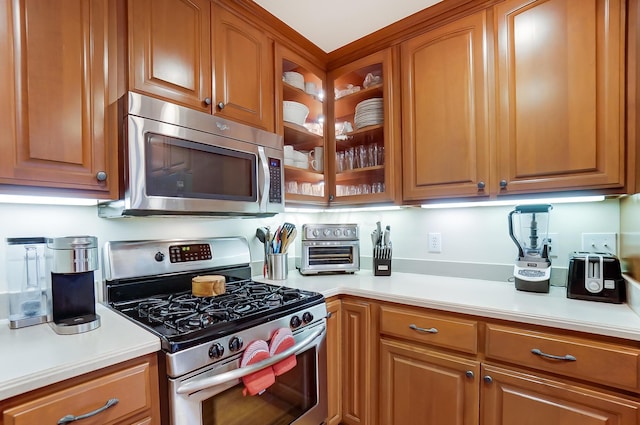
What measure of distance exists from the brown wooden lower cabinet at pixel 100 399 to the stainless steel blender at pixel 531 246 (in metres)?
1.57

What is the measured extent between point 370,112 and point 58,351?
5.84ft

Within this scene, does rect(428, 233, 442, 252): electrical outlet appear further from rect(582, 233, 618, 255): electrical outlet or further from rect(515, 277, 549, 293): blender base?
rect(582, 233, 618, 255): electrical outlet

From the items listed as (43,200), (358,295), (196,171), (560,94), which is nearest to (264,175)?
(196,171)

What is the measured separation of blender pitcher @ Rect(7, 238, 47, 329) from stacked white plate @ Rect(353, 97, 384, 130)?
165cm

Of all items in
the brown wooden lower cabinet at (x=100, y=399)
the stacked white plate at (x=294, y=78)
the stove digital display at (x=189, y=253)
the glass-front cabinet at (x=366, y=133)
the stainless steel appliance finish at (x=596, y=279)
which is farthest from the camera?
the stacked white plate at (x=294, y=78)

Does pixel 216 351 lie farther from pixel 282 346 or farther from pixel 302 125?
→ pixel 302 125

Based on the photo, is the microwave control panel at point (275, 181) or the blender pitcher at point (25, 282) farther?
the microwave control panel at point (275, 181)

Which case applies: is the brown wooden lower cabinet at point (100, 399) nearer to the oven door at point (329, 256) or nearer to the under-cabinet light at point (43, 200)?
the under-cabinet light at point (43, 200)

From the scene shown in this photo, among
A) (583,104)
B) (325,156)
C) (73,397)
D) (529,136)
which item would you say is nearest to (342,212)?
(325,156)

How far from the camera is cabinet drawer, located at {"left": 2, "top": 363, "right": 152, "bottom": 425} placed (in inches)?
28.1

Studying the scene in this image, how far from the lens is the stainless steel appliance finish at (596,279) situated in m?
1.26

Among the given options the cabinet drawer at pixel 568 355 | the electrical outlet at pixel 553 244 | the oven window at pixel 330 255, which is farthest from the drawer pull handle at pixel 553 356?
the oven window at pixel 330 255

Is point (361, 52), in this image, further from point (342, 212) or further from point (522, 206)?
point (522, 206)

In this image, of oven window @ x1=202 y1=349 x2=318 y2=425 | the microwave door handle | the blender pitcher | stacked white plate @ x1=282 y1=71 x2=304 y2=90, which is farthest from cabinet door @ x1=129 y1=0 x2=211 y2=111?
oven window @ x1=202 y1=349 x2=318 y2=425
